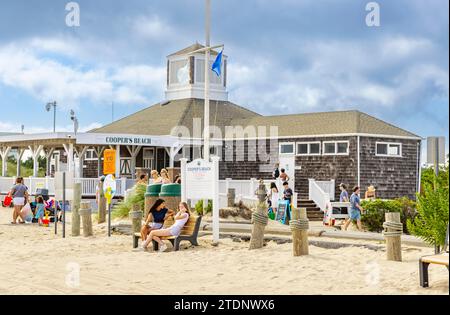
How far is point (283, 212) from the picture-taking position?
23812 millimetres

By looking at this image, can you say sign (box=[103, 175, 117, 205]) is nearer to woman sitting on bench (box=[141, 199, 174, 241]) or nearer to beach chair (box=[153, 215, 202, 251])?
woman sitting on bench (box=[141, 199, 174, 241])

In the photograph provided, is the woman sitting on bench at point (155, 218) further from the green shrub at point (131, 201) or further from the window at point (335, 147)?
the window at point (335, 147)

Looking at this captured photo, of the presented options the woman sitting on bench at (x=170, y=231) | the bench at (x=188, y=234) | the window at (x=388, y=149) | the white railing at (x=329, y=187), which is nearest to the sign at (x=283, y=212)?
the white railing at (x=329, y=187)

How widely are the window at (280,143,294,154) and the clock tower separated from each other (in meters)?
11.1

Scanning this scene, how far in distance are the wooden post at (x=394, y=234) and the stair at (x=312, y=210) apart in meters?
17.0

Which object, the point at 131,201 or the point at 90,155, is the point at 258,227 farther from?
the point at 90,155

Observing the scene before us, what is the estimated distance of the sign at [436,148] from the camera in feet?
46.5

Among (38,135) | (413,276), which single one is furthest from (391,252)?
(38,135)

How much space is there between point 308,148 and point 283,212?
10.0 meters

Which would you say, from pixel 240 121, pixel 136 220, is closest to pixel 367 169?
pixel 240 121

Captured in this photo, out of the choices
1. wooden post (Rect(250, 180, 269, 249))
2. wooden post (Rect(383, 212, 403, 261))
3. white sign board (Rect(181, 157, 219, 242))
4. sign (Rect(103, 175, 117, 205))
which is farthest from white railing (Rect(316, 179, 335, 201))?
wooden post (Rect(383, 212, 403, 261))

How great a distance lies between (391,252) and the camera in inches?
473
